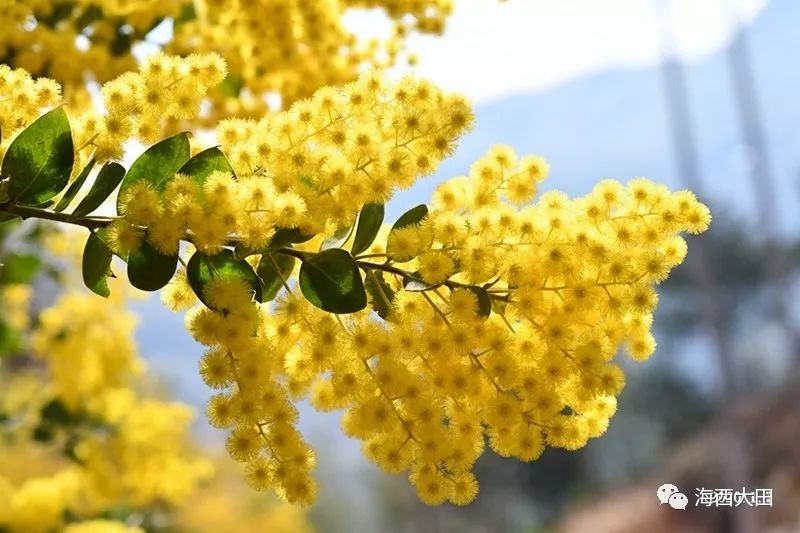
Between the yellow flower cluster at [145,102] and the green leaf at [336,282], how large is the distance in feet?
0.35

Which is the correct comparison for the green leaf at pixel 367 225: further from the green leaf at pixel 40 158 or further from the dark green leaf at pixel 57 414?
the dark green leaf at pixel 57 414

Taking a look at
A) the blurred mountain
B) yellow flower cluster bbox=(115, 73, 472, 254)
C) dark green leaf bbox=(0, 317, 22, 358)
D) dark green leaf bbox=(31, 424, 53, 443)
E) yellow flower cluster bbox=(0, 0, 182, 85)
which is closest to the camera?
yellow flower cluster bbox=(115, 73, 472, 254)

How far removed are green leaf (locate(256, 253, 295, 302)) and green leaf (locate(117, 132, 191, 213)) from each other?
0.22 ft

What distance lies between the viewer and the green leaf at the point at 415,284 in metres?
0.51

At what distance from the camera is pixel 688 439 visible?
34.4 ft

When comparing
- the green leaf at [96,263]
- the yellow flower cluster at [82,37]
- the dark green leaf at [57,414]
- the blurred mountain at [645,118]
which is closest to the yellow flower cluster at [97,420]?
the dark green leaf at [57,414]

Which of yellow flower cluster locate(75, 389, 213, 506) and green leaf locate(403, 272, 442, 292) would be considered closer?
green leaf locate(403, 272, 442, 292)

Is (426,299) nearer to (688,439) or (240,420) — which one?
(240,420)

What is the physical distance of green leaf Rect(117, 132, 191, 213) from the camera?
0.49m

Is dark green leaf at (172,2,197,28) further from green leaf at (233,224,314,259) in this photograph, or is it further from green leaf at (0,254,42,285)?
green leaf at (233,224,314,259)

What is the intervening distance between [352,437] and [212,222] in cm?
16

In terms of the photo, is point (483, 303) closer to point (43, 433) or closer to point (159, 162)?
point (159, 162)

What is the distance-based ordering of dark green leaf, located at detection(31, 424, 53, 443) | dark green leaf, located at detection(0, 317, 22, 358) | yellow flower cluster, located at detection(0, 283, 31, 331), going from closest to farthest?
dark green leaf, located at detection(0, 317, 22, 358), dark green leaf, located at detection(31, 424, 53, 443), yellow flower cluster, located at detection(0, 283, 31, 331)

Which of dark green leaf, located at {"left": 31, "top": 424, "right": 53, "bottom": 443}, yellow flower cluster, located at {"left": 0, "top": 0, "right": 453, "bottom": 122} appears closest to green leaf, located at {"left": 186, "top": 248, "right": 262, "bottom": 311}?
yellow flower cluster, located at {"left": 0, "top": 0, "right": 453, "bottom": 122}
